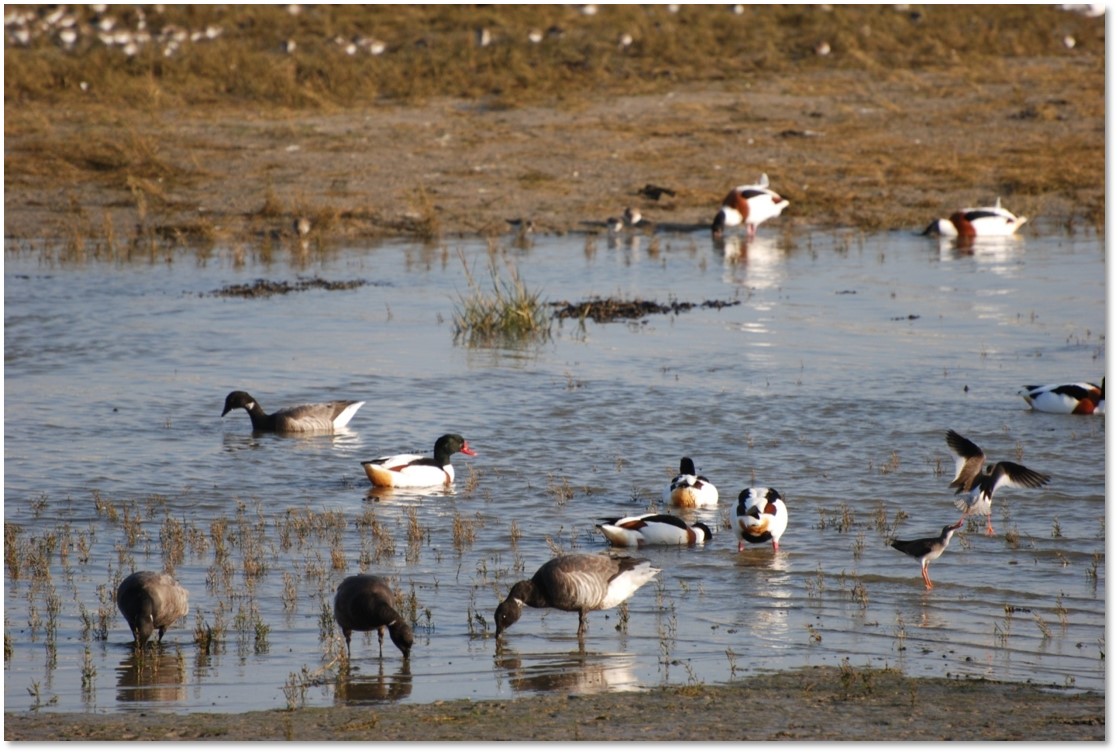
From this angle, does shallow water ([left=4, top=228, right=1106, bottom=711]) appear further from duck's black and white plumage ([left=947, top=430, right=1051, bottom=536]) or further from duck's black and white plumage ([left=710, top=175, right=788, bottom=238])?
duck's black and white plumage ([left=710, top=175, right=788, bottom=238])

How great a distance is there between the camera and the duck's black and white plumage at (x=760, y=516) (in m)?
9.84

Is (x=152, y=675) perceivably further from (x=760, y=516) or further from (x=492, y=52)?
(x=492, y=52)

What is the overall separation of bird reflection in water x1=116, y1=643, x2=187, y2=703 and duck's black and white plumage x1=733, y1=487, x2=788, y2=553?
3597 mm

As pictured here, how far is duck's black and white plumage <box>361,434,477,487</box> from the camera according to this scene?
38.6ft

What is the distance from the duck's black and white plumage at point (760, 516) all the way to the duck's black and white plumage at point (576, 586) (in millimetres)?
1315

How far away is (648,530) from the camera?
10.1 metres

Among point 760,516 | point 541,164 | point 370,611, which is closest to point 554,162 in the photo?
point 541,164

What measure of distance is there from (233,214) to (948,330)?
11000mm

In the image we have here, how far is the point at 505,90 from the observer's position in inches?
1127

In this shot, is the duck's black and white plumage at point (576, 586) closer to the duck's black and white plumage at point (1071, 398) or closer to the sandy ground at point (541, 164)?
the duck's black and white plumage at point (1071, 398)

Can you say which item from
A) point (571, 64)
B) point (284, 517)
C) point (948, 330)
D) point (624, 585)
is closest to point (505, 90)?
point (571, 64)

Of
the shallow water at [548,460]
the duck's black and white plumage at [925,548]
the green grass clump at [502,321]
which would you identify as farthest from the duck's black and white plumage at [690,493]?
the green grass clump at [502,321]

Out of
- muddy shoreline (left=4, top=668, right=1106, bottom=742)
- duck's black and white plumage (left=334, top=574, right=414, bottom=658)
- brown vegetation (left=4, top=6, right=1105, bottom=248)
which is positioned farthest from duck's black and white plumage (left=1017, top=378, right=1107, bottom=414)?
brown vegetation (left=4, top=6, right=1105, bottom=248)

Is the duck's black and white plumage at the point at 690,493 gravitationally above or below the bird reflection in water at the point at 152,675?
above
